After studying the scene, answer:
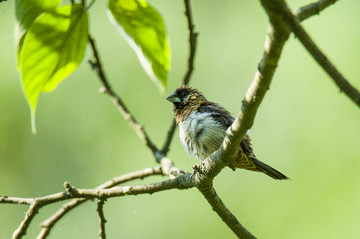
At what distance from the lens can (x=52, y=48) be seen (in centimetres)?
179

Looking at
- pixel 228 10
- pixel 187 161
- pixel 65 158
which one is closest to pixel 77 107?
pixel 65 158

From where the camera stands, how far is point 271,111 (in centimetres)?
Answer: 797

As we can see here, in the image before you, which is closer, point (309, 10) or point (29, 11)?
point (309, 10)

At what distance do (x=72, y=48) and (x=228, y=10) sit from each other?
7230 millimetres

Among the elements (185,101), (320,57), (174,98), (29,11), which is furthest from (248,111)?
(174,98)

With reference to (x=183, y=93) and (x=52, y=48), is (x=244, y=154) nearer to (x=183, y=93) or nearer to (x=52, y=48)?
(x=183, y=93)

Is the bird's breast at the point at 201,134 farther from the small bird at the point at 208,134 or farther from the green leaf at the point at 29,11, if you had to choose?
the green leaf at the point at 29,11

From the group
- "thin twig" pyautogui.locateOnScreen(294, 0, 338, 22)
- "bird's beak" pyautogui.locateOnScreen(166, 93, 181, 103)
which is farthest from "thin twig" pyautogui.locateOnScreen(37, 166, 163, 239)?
"thin twig" pyautogui.locateOnScreen(294, 0, 338, 22)

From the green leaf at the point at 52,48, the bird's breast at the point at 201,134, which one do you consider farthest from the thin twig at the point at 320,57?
the bird's breast at the point at 201,134

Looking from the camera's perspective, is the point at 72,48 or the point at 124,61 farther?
the point at 124,61

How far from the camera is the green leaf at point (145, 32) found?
1795mm

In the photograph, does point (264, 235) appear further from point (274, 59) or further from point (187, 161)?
point (274, 59)

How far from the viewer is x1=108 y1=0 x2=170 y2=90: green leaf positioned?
70.7 inches

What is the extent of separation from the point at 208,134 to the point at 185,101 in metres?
0.82
